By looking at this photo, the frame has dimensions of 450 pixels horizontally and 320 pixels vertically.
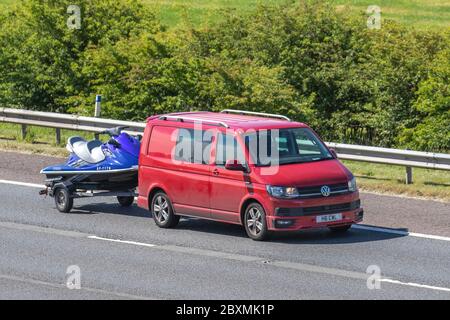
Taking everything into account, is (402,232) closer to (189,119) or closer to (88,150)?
(189,119)

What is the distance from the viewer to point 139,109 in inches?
1124

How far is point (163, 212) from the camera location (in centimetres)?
1809

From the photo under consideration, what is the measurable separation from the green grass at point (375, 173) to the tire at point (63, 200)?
4891mm

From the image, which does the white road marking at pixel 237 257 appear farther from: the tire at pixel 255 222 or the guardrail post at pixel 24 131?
the guardrail post at pixel 24 131

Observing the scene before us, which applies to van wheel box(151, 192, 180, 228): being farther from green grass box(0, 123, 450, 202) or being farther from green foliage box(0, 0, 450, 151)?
green foliage box(0, 0, 450, 151)

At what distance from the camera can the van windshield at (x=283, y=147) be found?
17094 millimetres

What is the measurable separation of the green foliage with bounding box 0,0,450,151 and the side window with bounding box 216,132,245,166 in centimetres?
979

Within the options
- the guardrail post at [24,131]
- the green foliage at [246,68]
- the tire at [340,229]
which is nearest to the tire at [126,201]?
the tire at [340,229]

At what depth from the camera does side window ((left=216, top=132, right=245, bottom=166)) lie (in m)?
17.2

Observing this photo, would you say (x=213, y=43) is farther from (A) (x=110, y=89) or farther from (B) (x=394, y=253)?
(B) (x=394, y=253)

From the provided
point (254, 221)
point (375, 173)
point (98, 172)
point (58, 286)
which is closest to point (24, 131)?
point (98, 172)

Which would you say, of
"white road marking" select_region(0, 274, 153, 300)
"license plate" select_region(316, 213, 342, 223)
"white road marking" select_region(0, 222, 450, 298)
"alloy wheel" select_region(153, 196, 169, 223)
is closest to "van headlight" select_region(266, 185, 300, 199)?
"license plate" select_region(316, 213, 342, 223)

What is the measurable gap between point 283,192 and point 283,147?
95 cm
